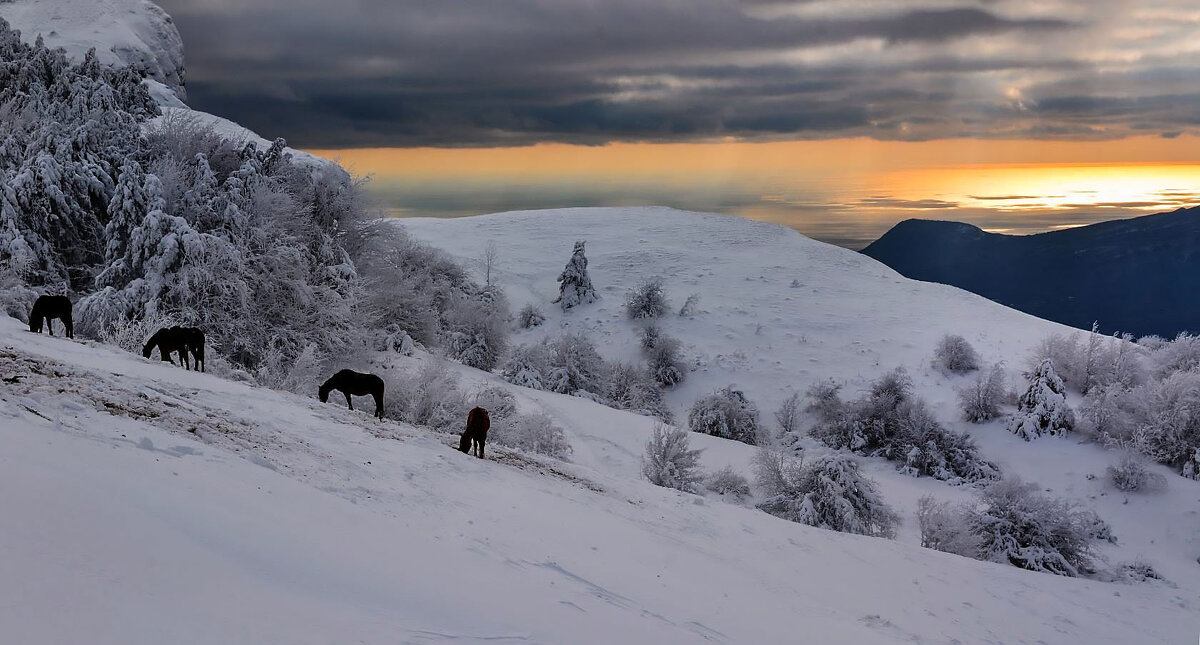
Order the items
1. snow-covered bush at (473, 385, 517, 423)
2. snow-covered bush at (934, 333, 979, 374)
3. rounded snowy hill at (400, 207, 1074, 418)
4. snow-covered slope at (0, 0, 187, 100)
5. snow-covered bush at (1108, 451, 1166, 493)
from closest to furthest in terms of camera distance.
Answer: snow-covered bush at (473, 385, 517, 423), snow-covered bush at (1108, 451, 1166, 493), snow-covered bush at (934, 333, 979, 374), rounded snowy hill at (400, 207, 1074, 418), snow-covered slope at (0, 0, 187, 100)

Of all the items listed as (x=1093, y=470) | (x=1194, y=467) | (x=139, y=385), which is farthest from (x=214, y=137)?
(x=1194, y=467)

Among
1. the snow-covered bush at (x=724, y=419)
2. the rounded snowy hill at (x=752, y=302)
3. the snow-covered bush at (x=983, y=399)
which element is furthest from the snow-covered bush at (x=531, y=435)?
the snow-covered bush at (x=983, y=399)

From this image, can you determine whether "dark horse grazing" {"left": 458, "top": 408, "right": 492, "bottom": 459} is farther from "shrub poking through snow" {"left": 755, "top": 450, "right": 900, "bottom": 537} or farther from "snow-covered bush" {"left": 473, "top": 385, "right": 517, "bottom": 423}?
"shrub poking through snow" {"left": 755, "top": 450, "right": 900, "bottom": 537}

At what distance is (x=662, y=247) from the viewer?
80750 millimetres

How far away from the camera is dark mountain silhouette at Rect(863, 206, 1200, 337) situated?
266 feet

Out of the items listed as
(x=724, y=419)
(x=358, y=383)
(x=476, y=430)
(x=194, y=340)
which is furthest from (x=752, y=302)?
(x=194, y=340)

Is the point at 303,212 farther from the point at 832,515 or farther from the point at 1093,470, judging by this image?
the point at 1093,470

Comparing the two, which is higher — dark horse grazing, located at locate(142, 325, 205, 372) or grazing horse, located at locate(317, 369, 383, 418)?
dark horse grazing, located at locate(142, 325, 205, 372)

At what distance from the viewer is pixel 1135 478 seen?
2878 centimetres

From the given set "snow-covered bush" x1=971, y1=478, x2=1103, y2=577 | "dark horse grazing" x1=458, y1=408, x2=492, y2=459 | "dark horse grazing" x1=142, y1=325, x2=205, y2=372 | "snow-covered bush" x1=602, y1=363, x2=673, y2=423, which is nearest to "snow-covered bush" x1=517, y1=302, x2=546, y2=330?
"snow-covered bush" x1=602, y1=363, x2=673, y2=423

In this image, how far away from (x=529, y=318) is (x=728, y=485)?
36.8m

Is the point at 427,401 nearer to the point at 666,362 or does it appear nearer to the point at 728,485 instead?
the point at 728,485

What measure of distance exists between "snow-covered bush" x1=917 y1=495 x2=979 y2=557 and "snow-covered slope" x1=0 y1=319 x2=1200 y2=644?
6.37 m

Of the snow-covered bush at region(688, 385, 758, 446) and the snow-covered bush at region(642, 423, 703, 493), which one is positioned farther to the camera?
the snow-covered bush at region(688, 385, 758, 446)
